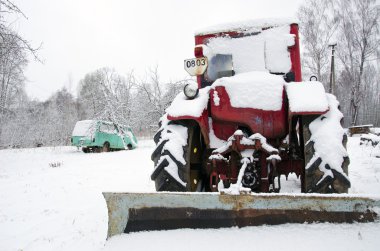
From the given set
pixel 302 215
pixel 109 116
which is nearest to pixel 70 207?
pixel 302 215

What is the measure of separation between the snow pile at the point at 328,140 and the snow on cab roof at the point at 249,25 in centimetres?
164

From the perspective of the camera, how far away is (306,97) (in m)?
2.81

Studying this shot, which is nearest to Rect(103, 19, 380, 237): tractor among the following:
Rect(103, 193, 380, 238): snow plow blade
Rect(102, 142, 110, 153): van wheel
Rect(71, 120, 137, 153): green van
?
Rect(103, 193, 380, 238): snow plow blade

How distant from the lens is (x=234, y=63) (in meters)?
4.01

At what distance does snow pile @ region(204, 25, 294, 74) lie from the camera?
12.7 feet

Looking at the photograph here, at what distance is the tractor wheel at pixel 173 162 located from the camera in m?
2.84

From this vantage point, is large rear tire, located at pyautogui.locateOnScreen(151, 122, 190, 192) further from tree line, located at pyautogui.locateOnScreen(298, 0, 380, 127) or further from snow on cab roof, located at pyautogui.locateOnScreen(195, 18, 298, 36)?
tree line, located at pyautogui.locateOnScreen(298, 0, 380, 127)

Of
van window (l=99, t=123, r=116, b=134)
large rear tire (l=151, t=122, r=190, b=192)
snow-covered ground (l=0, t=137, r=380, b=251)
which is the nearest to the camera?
snow-covered ground (l=0, t=137, r=380, b=251)

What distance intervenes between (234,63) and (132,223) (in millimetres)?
2602

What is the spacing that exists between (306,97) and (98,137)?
14.8 meters

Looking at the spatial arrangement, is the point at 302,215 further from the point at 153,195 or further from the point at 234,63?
the point at 234,63

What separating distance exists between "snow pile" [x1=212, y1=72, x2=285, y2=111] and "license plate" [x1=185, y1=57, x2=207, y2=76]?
0.72m

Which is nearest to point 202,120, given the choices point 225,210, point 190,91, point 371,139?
point 190,91

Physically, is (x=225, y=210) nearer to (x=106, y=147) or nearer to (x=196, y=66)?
(x=196, y=66)
